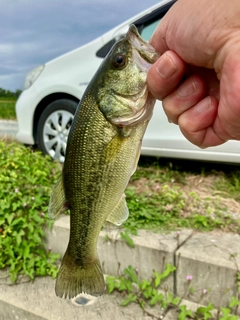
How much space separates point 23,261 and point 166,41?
8.10 ft

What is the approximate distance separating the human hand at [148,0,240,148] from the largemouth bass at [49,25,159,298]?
9cm

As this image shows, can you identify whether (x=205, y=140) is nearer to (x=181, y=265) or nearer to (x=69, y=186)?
(x=69, y=186)

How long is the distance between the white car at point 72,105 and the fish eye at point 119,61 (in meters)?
2.63

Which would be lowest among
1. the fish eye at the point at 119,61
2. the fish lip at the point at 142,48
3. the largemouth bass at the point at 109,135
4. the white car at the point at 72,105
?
the white car at the point at 72,105

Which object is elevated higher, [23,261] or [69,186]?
[69,186]

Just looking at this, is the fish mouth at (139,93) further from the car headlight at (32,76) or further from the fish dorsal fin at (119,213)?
the car headlight at (32,76)

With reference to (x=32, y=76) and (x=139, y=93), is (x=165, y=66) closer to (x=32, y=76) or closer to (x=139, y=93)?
(x=139, y=93)

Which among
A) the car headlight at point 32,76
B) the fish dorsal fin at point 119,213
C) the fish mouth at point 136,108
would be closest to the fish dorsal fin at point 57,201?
the fish dorsal fin at point 119,213

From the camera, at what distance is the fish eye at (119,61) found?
1.50 meters

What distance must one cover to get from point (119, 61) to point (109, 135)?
0.27 m

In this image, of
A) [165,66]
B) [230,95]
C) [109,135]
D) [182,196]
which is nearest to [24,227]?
[182,196]

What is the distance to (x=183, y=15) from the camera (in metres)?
1.35

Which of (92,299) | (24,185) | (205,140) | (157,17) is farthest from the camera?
(157,17)

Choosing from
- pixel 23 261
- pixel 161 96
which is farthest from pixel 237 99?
→ pixel 23 261
